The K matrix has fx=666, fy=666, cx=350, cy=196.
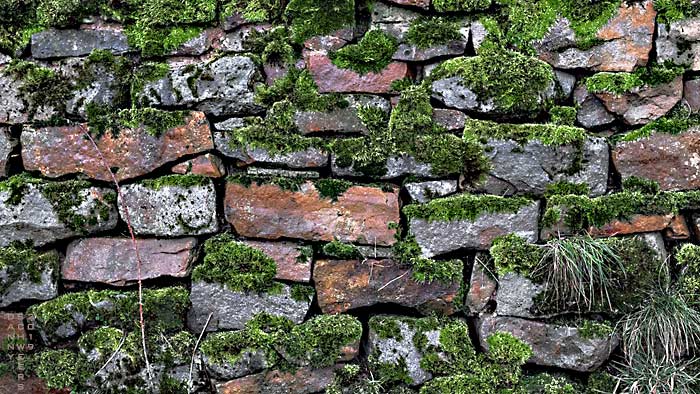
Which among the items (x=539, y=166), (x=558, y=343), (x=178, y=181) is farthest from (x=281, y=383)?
(x=539, y=166)

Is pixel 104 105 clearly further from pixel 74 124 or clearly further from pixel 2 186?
pixel 2 186

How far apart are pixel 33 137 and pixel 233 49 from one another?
987 millimetres

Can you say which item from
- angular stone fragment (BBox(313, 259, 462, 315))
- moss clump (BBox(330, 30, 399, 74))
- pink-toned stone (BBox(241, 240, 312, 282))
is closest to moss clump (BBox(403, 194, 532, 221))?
angular stone fragment (BBox(313, 259, 462, 315))

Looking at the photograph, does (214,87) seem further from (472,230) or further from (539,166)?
(539,166)

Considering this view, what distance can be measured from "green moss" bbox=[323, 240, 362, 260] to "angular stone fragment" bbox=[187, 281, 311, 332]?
0.25 m

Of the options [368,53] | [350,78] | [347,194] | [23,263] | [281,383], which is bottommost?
[281,383]

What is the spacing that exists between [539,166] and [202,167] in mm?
1490

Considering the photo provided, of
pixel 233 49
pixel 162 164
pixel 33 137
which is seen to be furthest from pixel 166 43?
pixel 33 137

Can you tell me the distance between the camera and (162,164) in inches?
117

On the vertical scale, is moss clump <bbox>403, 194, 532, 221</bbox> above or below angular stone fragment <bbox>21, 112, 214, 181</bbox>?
below

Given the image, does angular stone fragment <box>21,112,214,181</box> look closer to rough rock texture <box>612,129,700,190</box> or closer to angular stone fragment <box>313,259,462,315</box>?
angular stone fragment <box>313,259,462,315</box>

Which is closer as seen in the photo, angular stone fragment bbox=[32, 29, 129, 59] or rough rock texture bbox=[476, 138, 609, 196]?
rough rock texture bbox=[476, 138, 609, 196]

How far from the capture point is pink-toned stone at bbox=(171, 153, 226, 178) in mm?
2961

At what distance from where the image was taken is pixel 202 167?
296 cm
